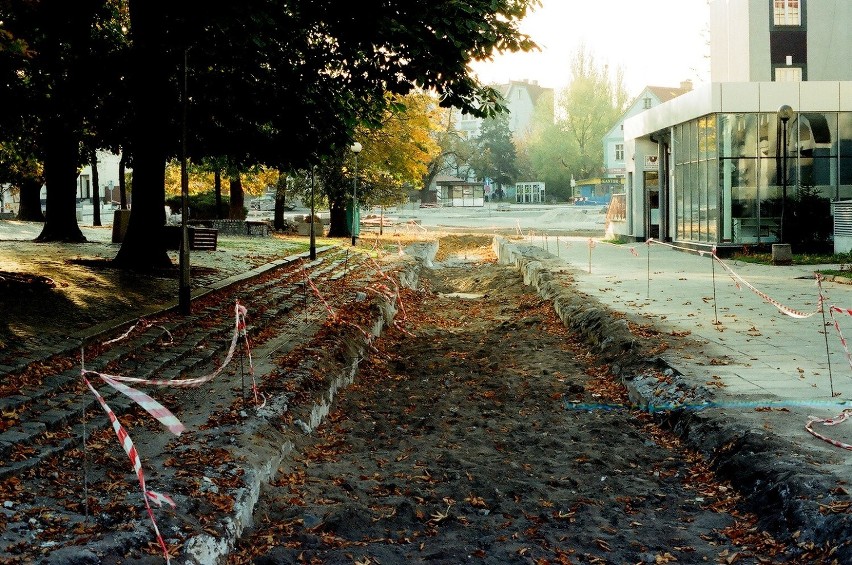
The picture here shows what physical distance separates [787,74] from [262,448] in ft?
107

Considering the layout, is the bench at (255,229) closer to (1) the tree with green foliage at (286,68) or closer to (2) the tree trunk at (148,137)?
(1) the tree with green foliage at (286,68)

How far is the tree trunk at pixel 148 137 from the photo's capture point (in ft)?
59.8

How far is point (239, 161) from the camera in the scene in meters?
21.5

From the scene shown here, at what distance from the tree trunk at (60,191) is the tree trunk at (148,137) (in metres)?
7.51

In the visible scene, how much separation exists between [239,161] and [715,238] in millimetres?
14891

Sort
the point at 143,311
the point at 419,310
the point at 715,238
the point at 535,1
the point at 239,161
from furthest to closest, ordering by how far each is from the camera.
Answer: the point at 715,238 → the point at 239,161 → the point at 419,310 → the point at 535,1 → the point at 143,311

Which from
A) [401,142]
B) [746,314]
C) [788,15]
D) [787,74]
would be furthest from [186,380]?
[788,15]

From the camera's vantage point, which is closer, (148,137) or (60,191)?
(148,137)

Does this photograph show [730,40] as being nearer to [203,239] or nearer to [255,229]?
[255,229]

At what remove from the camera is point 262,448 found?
7602mm

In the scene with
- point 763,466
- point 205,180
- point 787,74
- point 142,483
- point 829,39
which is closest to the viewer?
point 142,483

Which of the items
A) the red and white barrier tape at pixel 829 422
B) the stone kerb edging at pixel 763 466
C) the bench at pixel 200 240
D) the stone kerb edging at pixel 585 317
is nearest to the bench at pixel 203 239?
the bench at pixel 200 240

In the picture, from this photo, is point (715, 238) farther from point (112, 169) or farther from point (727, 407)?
point (112, 169)

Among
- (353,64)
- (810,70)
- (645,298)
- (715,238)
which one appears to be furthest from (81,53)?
(810,70)
